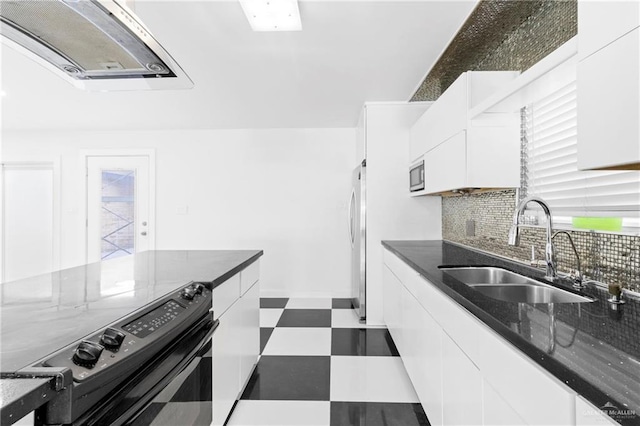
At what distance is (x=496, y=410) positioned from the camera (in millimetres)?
958

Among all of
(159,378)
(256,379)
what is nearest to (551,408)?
(159,378)

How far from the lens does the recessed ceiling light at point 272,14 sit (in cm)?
185

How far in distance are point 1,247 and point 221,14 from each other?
522 cm

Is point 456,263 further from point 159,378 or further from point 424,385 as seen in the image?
point 159,378

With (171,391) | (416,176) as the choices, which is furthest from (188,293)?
(416,176)

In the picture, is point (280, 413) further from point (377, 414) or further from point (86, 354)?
point (86, 354)

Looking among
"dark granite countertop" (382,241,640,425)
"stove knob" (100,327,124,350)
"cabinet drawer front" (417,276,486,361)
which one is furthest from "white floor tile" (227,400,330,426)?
"stove knob" (100,327,124,350)

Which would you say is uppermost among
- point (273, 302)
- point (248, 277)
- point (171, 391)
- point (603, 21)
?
point (603, 21)

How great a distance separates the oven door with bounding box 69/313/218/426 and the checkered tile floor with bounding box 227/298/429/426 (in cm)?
70

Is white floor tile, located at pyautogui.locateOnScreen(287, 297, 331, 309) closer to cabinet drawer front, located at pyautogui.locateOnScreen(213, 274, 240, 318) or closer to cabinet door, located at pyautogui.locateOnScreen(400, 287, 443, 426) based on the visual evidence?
cabinet door, located at pyautogui.locateOnScreen(400, 287, 443, 426)

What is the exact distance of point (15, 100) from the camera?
359cm

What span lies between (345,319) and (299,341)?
2.53 ft

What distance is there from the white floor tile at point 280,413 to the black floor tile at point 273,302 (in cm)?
206

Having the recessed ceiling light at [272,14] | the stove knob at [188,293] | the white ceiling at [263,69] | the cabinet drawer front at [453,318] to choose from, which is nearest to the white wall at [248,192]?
the white ceiling at [263,69]
